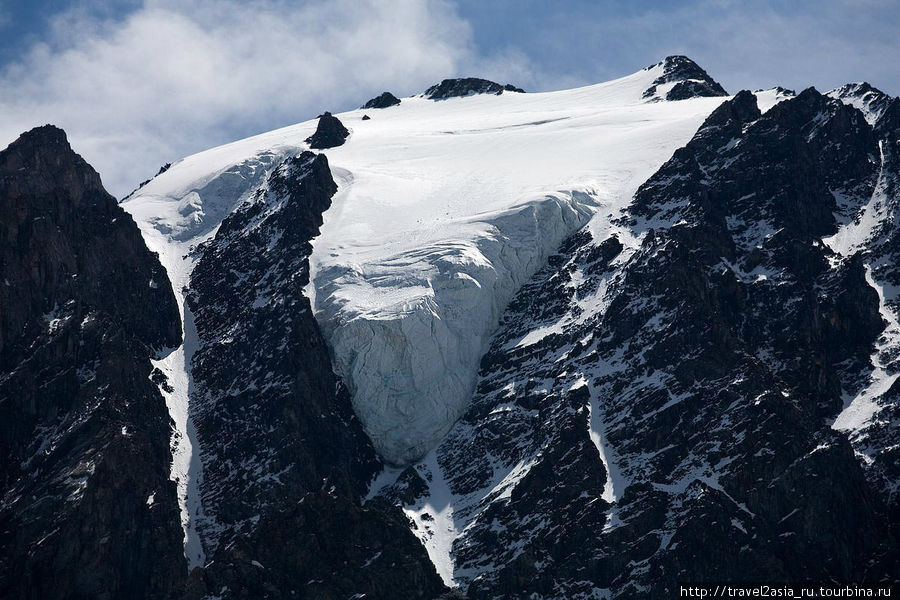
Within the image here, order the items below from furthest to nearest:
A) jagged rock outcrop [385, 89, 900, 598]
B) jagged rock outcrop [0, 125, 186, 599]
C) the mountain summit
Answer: jagged rock outcrop [0, 125, 186, 599] < the mountain summit < jagged rock outcrop [385, 89, 900, 598]

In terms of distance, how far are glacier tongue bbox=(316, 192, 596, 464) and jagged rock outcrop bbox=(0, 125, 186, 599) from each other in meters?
23.4

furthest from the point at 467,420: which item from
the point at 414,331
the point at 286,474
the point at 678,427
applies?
the point at 678,427

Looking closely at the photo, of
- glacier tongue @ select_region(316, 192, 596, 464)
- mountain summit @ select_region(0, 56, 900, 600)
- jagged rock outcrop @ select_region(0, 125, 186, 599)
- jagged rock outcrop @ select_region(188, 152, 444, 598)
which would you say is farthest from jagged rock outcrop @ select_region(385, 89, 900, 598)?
jagged rock outcrop @ select_region(0, 125, 186, 599)

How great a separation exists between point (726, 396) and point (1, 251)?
87.4m

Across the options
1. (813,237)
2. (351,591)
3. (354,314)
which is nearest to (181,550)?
(351,591)

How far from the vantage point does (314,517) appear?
16325 cm

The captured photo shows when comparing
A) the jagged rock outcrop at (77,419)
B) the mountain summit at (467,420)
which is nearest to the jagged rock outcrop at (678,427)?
the mountain summit at (467,420)

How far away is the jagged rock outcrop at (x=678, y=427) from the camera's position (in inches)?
6211

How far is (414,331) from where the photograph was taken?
186 metres

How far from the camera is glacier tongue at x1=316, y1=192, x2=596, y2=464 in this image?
7146 inches

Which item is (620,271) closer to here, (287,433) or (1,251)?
(287,433)

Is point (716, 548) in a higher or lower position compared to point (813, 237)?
lower

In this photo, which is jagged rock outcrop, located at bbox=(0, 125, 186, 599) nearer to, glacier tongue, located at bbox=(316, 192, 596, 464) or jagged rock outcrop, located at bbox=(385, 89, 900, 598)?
glacier tongue, located at bbox=(316, 192, 596, 464)

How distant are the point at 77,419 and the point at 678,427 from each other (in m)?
66.8
